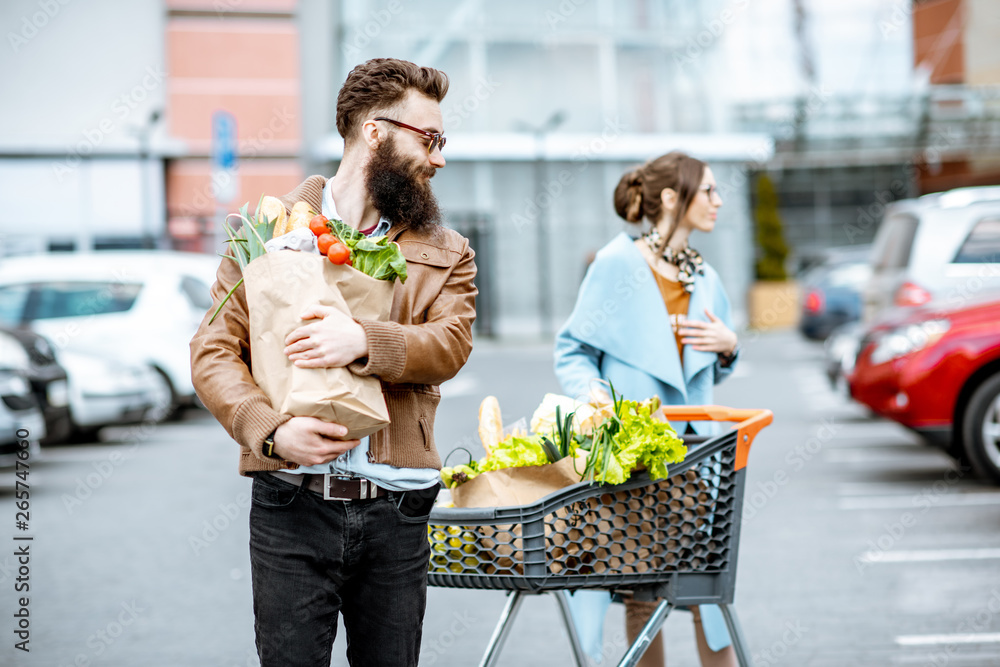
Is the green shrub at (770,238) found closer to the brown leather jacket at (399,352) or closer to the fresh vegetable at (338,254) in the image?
the brown leather jacket at (399,352)

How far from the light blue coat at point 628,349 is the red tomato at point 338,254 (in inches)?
65.1

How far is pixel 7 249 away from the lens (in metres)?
29.4

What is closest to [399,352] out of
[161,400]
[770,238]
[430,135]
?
[430,135]

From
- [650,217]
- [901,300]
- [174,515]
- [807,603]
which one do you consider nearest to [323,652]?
[650,217]

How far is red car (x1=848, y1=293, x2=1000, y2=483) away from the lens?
8.41 metres

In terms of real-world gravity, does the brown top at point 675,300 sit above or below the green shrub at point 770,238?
below

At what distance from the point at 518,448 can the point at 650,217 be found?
1409mm

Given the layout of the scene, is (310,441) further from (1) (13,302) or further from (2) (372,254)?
(1) (13,302)

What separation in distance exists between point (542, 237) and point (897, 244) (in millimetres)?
19252

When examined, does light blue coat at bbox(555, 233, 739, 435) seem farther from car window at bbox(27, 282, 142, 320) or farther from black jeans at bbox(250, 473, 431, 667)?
car window at bbox(27, 282, 142, 320)

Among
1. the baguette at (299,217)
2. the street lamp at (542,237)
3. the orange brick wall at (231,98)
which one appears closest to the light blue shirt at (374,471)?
the baguette at (299,217)

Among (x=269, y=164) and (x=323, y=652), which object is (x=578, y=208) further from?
(x=323, y=652)

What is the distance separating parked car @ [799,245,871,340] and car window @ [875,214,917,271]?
923 cm

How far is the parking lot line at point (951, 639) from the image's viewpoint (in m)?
5.04
